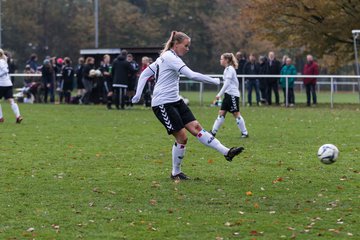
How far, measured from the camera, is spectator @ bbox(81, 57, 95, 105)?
3300 cm

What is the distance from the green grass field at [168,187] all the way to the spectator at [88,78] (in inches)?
523

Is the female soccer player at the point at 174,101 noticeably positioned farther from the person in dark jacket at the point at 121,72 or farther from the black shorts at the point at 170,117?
the person in dark jacket at the point at 121,72

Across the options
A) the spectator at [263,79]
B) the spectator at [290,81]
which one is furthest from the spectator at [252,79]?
the spectator at [290,81]

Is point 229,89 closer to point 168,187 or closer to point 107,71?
point 168,187

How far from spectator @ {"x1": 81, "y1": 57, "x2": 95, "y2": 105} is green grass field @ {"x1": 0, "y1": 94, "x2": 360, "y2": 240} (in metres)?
13.3

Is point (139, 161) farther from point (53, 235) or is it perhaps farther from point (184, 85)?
point (184, 85)

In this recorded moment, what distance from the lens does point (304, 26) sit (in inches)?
1340

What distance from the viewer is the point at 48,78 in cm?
3534

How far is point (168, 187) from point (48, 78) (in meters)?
25.0

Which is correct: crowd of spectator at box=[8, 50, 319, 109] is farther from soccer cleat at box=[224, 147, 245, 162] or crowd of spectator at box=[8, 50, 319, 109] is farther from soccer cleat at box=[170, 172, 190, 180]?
soccer cleat at box=[224, 147, 245, 162]

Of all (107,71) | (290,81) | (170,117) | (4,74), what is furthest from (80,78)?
(170,117)

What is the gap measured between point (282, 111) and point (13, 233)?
2018 cm

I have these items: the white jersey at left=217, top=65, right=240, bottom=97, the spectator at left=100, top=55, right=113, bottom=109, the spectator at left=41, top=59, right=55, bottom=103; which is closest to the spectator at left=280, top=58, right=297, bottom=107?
the spectator at left=100, top=55, right=113, bottom=109

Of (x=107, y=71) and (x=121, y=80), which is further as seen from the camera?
(x=107, y=71)
